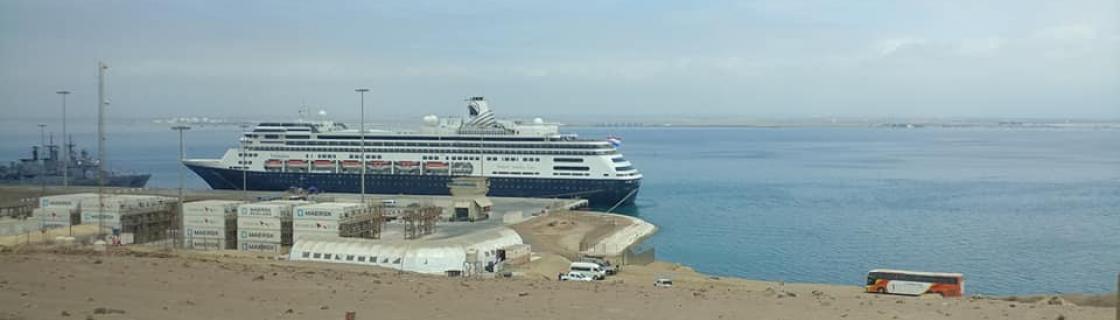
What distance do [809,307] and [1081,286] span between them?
11884 mm

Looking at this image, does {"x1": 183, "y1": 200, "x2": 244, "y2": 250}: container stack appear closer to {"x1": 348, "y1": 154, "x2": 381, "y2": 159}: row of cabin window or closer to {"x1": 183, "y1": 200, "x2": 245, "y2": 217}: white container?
{"x1": 183, "y1": 200, "x2": 245, "y2": 217}: white container

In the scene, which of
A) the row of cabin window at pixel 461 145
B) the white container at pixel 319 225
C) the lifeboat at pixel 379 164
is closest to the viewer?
the white container at pixel 319 225

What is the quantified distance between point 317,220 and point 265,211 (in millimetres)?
1343

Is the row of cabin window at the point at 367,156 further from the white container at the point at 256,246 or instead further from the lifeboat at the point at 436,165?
the white container at the point at 256,246

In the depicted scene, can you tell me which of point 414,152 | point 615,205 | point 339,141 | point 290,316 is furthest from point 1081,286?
point 339,141

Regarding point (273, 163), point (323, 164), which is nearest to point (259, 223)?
point (323, 164)

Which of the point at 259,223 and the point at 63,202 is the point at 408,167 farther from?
the point at 259,223

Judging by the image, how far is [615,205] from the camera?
1491 inches

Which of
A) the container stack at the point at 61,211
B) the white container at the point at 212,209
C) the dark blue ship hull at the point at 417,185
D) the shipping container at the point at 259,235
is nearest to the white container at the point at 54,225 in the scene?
the container stack at the point at 61,211

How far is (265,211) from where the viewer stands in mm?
21453

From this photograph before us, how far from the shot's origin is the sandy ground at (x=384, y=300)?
8703 mm

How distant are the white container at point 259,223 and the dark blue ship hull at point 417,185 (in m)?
17.6

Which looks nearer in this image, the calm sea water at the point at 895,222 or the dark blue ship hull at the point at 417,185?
the calm sea water at the point at 895,222

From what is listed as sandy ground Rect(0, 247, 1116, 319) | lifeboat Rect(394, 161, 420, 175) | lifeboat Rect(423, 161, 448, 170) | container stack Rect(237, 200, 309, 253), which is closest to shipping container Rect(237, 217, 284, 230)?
Answer: container stack Rect(237, 200, 309, 253)
